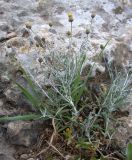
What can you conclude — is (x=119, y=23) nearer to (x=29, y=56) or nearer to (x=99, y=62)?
(x=99, y=62)

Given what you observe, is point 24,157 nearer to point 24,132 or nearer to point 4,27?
point 24,132

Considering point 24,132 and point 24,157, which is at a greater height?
point 24,132

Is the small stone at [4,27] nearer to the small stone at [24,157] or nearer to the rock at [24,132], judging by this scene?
the rock at [24,132]

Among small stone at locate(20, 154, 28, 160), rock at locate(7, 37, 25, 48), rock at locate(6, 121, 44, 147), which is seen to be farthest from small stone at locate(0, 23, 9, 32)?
small stone at locate(20, 154, 28, 160)

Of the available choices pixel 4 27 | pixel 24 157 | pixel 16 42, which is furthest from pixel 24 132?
pixel 4 27

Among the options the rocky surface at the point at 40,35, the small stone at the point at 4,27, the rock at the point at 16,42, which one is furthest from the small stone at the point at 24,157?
the small stone at the point at 4,27

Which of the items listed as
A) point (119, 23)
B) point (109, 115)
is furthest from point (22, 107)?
point (119, 23)

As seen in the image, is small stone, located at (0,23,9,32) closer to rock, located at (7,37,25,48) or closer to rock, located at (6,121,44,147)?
rock, located at (7,37,25,48)
